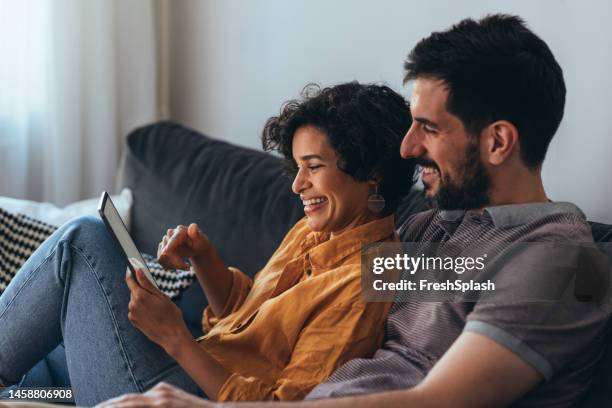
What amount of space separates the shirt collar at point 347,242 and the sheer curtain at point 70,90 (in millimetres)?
1560

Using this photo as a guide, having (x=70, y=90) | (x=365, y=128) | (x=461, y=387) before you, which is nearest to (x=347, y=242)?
(x=365, y=128)

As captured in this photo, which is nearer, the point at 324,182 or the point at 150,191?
the point at 324,182

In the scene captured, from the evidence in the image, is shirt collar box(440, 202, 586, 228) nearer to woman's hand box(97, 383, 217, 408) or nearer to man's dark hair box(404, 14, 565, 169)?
man's dark hair box(404, 14, 565, 169)

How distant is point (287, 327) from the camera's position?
1.50m

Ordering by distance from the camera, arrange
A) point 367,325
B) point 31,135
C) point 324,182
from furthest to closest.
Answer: point 31,135 < point 324,182 < point 367,325

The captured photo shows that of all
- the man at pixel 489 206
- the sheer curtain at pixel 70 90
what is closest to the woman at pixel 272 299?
the man at pixel 489 206

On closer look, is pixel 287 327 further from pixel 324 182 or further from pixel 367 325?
pixel 324 182

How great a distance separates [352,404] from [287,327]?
13.3 inches

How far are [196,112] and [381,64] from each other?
41.2 inches

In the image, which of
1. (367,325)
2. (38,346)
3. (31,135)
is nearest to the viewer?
(367,325)

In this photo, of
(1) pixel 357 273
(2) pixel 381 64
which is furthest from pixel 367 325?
(2) pixel 381 64

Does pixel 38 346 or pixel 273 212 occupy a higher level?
pixel 273 212

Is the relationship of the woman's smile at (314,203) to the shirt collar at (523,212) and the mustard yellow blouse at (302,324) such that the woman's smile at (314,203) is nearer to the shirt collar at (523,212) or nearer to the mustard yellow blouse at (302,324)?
the mustard yellow blouse at (302,324)

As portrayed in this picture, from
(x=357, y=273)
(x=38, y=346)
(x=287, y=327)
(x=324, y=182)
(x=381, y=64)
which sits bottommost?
(x=38, y=346)
